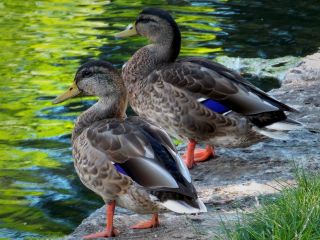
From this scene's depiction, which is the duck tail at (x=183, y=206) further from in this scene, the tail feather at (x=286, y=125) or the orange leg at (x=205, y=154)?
the orange leg at (x=205, y=154)

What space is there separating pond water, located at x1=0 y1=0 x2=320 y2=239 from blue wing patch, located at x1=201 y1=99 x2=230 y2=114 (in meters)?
1.46

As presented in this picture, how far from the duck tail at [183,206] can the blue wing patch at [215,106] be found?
1.87 m

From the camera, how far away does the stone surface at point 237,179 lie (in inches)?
206

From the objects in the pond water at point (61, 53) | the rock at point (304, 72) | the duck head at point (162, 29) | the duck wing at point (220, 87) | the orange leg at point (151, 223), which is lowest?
the pond water at point (61, 53)

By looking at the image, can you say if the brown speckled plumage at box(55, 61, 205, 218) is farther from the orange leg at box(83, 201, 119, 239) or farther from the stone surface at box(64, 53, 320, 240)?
the stone surface at box(64, 53, 320, 240)

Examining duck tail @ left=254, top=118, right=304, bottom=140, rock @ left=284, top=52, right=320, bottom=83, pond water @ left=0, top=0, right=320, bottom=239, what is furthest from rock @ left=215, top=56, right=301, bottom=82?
duck tail @ left=254, top=118, right=304, bottom=140

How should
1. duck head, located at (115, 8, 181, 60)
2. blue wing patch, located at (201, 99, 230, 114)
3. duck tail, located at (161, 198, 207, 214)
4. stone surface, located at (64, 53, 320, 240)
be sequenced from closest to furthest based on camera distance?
duck tail, located at (161, 198, 207, 214), stone surface, located at (64, 53, 320, 240), blue wing patch, located at (201, 99, 230, 114), duck head, located at (115, 8, 181, 60)

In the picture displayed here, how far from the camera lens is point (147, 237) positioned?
513 cm

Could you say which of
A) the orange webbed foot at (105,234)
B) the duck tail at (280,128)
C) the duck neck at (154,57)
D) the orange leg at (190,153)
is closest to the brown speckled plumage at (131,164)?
the orange webbed foot at (105,234)

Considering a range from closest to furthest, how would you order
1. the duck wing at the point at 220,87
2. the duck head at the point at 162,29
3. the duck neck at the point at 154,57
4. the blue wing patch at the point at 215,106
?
the duck wing at the point at 220,87
the blue wing patch at the point at 215,106
the duck neck at the point at 154,57
the duck head at the point at 162,29

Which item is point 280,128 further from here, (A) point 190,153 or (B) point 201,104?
(A) point 190,153

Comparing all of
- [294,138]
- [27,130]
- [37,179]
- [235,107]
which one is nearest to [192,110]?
[235,107]

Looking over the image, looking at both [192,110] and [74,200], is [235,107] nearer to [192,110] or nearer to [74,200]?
[192,110]

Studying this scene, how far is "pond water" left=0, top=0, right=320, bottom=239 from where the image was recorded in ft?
24.5
